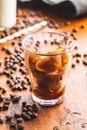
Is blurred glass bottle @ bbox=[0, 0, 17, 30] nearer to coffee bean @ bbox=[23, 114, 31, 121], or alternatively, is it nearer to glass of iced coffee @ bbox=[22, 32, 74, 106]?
glass of iced coffee @ bbox=[22, 32, 74, 106]

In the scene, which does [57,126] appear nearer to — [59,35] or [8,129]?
[8,129]

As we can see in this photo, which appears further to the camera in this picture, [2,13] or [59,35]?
[2,13]

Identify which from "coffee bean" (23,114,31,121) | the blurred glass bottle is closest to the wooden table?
"coffee bean" (23,114,31,121)

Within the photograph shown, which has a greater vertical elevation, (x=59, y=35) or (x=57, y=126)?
(x=59, y=35)

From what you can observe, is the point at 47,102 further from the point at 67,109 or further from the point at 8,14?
the point at 8,14

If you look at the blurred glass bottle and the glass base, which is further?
the blurred glass bottle

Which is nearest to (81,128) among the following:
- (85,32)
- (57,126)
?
(57,126)

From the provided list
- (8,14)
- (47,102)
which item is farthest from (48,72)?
(8,14)

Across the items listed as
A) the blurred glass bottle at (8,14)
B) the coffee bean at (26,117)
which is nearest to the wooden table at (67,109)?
the coffee bean at (26,117)
